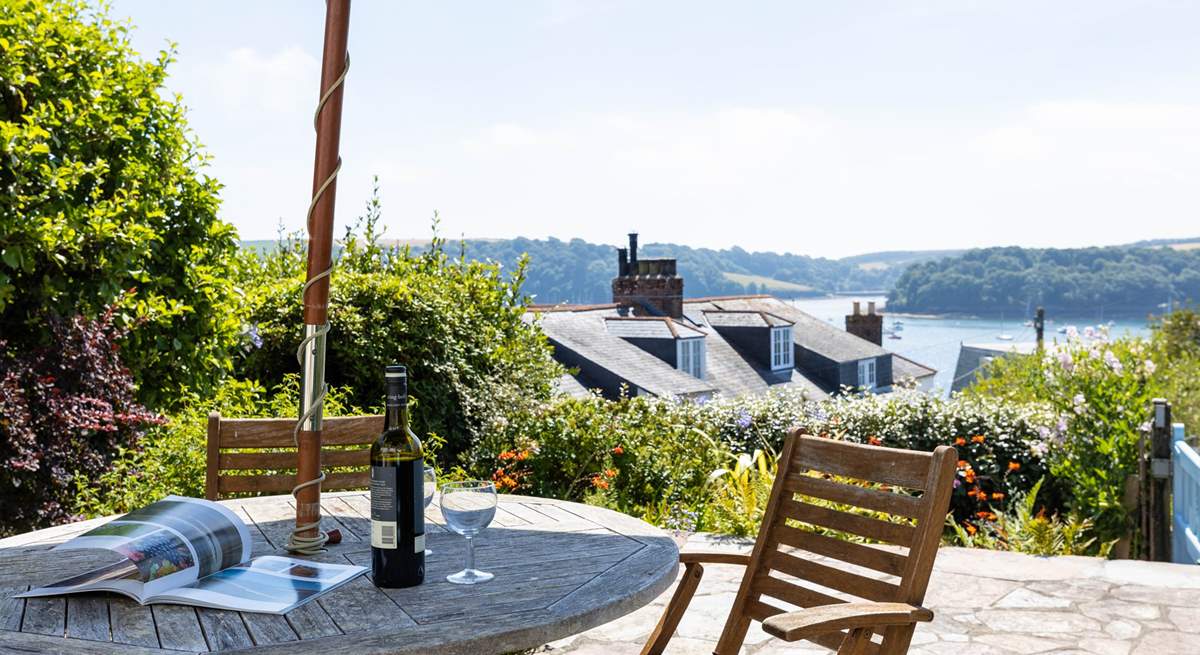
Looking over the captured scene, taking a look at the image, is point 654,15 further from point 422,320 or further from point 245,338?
point 245,338

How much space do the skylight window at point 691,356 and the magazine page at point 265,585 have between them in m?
21.2

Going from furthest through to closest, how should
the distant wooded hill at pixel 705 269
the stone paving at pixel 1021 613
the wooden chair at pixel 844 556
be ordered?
the distant wooded hill at pixel 705 269
the stone paving at pixel 1021 613
the wooden chair at pixel 844 556

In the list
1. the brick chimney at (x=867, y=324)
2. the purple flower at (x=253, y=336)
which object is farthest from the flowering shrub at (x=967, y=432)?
the brick chimney at (x=867, y=324)

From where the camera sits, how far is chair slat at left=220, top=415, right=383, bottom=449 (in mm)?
3258

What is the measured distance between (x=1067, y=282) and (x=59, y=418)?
68.4 m

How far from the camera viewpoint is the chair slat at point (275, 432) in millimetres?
3258

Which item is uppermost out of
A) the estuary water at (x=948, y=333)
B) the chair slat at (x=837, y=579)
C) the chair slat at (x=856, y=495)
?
the chair slat at (x=856, y=495)

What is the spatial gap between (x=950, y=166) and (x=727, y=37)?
143ft

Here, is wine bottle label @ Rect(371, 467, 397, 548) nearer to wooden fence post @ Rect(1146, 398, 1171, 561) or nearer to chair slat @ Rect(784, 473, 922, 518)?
chair slat @ Rect(784, 473, 922, 518)

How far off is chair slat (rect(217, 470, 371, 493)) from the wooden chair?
1260 mm

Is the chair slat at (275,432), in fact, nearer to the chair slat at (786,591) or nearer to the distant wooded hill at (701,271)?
the chair slat at (786,591)

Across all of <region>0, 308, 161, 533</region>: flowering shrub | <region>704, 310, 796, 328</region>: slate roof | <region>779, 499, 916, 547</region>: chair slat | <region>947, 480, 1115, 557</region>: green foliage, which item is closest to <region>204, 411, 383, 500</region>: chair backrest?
<region>779, 499, 916, 547</region>: chair slat

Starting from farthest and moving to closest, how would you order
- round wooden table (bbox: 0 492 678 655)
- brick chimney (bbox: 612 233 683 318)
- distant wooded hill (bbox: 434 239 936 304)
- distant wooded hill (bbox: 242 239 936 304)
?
1. distant wooded hill (bbox: 434 239 936 304)
2. distant wooded hill (bbox: 242 239 936 304)
3. brick chimney (bbox: 612 233 683 318)
4. round wooden table (bbox: 0 492 678 655)

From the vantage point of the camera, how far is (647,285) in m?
27.5
